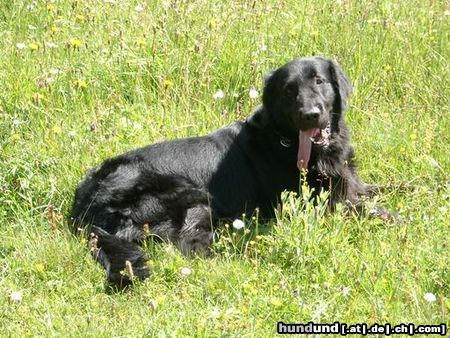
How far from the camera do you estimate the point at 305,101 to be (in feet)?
16.9

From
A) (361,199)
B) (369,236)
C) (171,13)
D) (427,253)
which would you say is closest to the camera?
(427,253)

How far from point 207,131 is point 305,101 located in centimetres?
108

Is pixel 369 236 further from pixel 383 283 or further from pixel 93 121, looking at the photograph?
pixel 93 121

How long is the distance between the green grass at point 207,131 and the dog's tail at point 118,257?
7cm

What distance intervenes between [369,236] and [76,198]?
6.17 feet

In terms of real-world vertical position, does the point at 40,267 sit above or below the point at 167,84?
below

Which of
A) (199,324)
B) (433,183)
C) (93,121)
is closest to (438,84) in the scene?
(433,183)

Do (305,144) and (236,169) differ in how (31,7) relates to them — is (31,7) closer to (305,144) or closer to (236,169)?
(236,169)

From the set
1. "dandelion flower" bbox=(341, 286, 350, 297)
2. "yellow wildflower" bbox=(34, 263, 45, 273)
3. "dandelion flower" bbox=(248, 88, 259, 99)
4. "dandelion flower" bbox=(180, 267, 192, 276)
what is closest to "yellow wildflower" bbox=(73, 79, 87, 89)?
"dandelion flower" bbox=(248, 88, 259, 99)

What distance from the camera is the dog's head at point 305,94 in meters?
5.15

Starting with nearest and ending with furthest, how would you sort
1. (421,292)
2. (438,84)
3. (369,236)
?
1. (421,292)
2. (369,236)
3. (438,84)

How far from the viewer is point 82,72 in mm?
6359

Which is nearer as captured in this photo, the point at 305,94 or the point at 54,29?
the point at 305,94

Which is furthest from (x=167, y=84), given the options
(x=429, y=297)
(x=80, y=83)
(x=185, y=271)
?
(x=429, y=297)
